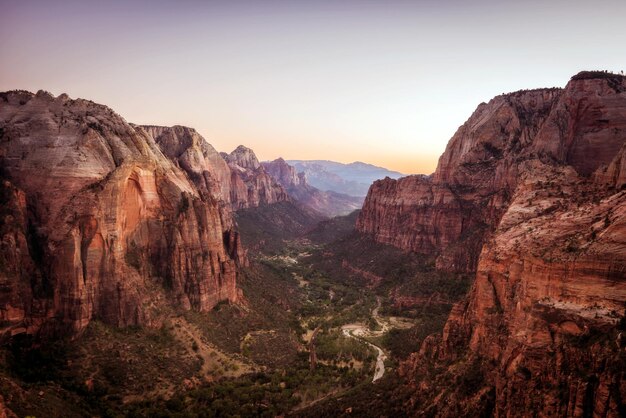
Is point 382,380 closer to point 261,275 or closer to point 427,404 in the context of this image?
point 427,404

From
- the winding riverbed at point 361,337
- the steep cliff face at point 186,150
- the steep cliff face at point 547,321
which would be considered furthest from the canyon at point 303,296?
the steep cliff face at point 186,150

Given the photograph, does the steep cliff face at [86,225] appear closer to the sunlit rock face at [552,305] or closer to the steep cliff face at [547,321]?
the sunlit rock face at [552,305]

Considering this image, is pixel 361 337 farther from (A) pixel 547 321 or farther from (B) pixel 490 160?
(B) pixel 490 160

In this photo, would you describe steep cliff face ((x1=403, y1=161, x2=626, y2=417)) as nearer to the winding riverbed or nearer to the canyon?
the canyon

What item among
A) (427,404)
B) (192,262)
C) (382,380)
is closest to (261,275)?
(192,262)

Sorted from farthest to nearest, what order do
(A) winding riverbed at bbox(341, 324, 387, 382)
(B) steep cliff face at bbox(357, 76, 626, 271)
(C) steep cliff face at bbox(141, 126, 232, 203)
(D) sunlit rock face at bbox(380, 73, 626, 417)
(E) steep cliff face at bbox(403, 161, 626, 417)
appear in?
1. (C) steep cliff face at bbox(141, 126, 232, 203)
2. (B) steep cliff face at bbox(357, 76, 626, 271)
3. (A) winding riverbed at bbox(341, 324, 387, 382)
4. (D) sunlit rock face at bbox(380, 73, 626, 417)
5. (E) steep cliff face at bbox(403, 161, 626, 417)

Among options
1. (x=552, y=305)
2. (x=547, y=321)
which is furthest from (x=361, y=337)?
(x=552, y=305)

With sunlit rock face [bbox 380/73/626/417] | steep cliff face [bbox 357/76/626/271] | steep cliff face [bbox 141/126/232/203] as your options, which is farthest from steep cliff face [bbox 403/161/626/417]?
steep cliff face [bbox 141/126/232/203]

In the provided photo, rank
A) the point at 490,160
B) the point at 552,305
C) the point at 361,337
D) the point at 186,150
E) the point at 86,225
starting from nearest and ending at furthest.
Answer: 1. the point at 552,305
2. the point at 86,225
3. the point at 361,337
4. the point at 490,160
5. the point at 186,150
